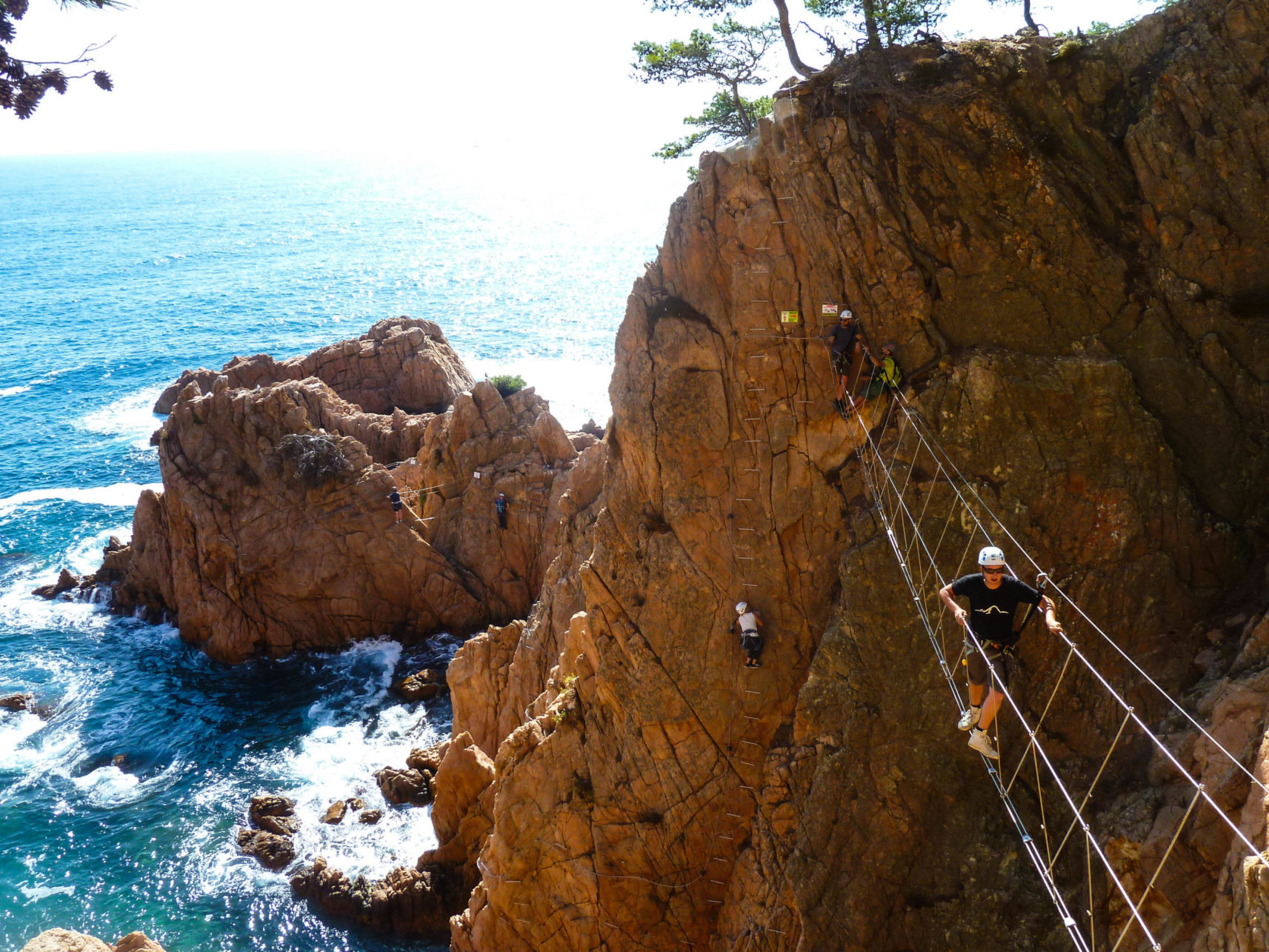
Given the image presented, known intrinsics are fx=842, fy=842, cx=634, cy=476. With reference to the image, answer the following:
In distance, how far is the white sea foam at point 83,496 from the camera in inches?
1953

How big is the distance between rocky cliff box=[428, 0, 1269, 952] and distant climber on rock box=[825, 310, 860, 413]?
492 mm

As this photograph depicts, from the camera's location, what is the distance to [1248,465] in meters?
13.6

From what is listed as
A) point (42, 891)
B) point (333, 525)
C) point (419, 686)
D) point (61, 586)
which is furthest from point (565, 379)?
point (42, 891)

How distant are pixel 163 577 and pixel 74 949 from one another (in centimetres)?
2243

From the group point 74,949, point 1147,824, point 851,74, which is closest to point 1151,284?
point 851,74

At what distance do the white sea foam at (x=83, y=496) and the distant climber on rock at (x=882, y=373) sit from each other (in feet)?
152

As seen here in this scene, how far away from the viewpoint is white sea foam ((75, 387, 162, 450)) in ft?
198

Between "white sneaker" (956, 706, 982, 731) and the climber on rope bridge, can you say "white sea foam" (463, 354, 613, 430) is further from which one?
the climber on rope bridge

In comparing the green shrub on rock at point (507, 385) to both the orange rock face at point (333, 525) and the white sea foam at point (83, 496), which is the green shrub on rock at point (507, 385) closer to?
the orange rock face at point (333, 525)

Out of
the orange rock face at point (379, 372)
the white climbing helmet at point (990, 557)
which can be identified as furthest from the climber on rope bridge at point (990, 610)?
the orange rock face at point (379, 372)

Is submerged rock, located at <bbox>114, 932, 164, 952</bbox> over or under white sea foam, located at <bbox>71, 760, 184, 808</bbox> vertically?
over

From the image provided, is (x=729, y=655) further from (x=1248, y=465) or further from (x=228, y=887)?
(x=228, y=887)

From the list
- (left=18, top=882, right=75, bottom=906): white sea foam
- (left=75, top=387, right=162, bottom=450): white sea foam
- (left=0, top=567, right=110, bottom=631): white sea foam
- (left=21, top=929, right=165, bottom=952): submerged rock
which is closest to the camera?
(left=21, top=929, right=165, bottom=952): submerged rock

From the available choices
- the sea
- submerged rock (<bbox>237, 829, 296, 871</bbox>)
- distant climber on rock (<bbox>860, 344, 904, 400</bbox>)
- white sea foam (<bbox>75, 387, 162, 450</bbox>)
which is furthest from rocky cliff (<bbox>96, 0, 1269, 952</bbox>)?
white sea foam (<bbox>75, 387, 162, 450</bbox>)
